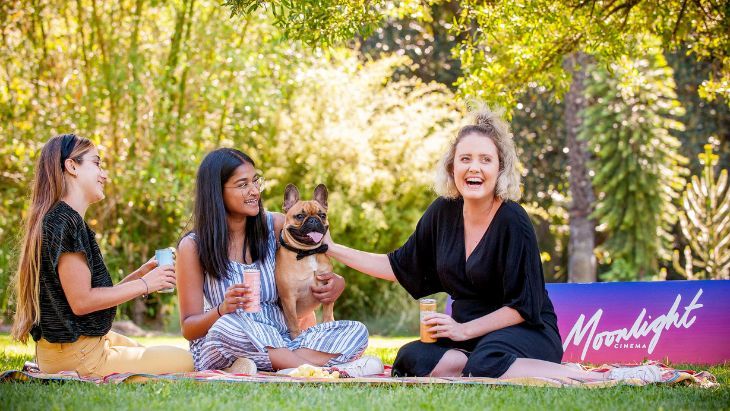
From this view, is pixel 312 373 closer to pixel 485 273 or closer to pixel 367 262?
pixel 367 262

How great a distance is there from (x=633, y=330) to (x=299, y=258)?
2.84m

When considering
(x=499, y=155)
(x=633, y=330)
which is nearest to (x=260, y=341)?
(x=499, y=155)

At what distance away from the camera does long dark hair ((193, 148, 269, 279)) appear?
5270 mm

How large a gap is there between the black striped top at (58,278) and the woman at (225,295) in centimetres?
57

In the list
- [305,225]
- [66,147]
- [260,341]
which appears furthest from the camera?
[305,225]

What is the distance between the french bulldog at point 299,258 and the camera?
18.0ft

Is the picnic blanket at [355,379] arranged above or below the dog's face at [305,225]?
below

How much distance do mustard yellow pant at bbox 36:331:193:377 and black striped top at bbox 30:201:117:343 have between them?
60mm

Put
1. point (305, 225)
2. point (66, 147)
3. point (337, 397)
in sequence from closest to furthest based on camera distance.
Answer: point (337, 397), point (66, 147), point (305, 225)

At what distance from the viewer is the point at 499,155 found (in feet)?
16.9

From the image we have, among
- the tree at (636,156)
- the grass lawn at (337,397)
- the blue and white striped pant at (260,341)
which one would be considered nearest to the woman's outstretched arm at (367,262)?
the blue and white striped pant at (260,341)

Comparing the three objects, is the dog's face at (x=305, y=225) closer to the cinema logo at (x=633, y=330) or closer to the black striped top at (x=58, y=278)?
the black striped top at (x=58, y=278)

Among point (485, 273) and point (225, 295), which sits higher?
point (485, 273)

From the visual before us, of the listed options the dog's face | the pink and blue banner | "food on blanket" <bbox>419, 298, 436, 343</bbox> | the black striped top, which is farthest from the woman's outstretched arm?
the pink and blue banner
